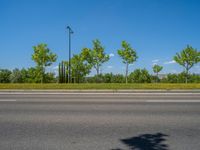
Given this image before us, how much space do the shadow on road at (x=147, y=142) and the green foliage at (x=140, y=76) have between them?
37322mm

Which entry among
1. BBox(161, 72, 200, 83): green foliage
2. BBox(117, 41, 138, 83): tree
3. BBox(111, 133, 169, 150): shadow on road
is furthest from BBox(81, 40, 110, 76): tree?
BBox(111, 133, 169, 150): shadow on road

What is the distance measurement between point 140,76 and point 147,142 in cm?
3853

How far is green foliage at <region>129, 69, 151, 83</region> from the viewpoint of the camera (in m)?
41.7

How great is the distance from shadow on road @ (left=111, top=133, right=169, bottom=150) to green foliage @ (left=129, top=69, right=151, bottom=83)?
37.3 m

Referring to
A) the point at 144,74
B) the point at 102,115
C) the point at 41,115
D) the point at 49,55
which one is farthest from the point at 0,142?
the point at 144,74

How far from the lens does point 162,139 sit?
14.7ft

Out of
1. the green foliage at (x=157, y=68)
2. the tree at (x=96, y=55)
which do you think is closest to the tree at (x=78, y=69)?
the tree at (x=96, y=55)

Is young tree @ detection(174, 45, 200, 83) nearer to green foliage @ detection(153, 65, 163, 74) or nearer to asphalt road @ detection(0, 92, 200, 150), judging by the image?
green foliage @ detection(153, 65, 163, 74)

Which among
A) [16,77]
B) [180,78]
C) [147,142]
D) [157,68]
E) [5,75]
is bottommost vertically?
[147,142]

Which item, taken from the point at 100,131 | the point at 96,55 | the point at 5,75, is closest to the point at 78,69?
the point at 96,55

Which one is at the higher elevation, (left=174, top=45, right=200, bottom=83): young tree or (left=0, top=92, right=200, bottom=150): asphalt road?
(left=174, top=45, right=200, bottom=83): young tree

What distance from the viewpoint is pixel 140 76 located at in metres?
42.0

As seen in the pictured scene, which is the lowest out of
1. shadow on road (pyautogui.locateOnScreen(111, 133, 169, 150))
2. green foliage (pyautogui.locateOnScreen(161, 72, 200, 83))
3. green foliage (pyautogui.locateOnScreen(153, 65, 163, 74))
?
shadow on road (pyautogui.locateOnScreen(111, 133, 169, 150))

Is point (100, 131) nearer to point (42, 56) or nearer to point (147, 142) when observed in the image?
point (147, 142)
